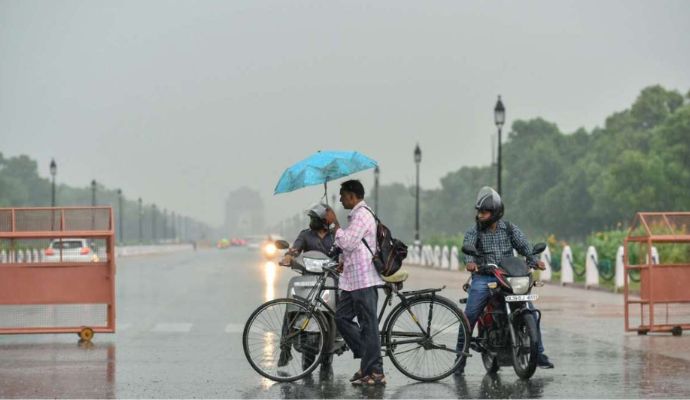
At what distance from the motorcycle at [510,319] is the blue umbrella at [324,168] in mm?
1344

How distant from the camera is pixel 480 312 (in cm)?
1195

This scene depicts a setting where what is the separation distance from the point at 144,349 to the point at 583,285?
21.4 m

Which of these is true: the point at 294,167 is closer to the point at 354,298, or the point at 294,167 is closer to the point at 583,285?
the point at 354,298

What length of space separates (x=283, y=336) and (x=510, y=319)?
82.5 inches

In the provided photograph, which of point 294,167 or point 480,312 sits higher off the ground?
point 294,167

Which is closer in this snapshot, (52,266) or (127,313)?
(52,266)

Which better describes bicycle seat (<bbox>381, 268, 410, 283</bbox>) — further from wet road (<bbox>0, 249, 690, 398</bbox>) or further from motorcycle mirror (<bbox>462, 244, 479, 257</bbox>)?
wet road (<bbox>0, 249, 690, 398</bbox>)

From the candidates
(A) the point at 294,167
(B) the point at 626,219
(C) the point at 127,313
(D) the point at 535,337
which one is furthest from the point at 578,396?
(B) the point at 626,219

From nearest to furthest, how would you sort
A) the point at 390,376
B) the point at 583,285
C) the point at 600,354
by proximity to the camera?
1. the point at 390,376
2. the point at 600,354
3. the point at 583,285

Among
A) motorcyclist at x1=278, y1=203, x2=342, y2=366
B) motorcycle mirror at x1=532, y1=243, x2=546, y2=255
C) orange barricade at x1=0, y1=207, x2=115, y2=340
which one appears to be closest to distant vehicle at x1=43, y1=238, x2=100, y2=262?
orange barricade at x1=0, y1=207, x2=115, y2=340

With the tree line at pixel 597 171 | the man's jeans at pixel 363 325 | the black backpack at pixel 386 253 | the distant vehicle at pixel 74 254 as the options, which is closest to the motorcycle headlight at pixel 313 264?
the man's jeans at pixel 363 325

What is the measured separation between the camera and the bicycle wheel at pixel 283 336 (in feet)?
38.3

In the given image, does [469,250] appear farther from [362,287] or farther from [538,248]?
[362,287]

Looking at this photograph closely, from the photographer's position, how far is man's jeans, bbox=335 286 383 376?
37.3 ft
